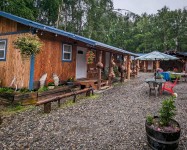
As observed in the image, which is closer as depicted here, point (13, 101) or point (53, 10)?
point (13, 101)

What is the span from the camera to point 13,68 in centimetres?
844

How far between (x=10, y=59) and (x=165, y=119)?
25.1ft

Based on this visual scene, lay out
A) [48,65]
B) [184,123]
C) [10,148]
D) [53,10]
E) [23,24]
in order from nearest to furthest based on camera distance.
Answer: [10,148] < [184,123] < [23,24] < [48,65] < [53,10]

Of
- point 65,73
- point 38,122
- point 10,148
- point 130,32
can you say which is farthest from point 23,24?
Answer: point 130,32

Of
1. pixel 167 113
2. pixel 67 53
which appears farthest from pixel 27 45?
pixel 167 113

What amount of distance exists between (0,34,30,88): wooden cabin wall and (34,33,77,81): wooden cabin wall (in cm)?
45

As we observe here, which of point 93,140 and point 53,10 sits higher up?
point 53,10

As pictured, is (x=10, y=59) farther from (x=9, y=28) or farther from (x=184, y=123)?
(x=184, y=123)

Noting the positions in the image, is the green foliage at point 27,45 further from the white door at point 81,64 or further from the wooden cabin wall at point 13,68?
the white door at point 81,64

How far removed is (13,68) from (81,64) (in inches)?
189

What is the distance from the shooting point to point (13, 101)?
6.74 meters

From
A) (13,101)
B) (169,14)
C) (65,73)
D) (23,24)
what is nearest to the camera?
(13,101)

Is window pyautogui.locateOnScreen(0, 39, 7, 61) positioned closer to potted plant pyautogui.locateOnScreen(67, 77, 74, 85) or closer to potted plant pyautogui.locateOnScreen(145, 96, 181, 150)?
potted plant pyautogui.locateOnScreen(67, 77, 74, 85)

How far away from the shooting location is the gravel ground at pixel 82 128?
12.5 feet
